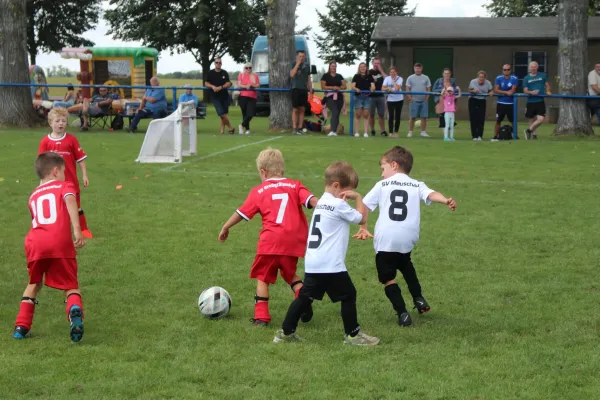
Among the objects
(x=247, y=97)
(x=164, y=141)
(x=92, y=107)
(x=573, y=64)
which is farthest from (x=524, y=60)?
(x=164, y=141)

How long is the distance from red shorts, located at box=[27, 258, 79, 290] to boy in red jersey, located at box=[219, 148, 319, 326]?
3.68ft

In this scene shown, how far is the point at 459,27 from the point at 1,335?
32971 millimetres

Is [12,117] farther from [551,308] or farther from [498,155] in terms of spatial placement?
[551,308]

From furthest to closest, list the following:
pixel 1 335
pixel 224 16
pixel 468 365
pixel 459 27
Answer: pixel 224 16 < pixel 459 27 < pixel 1 335 < pixel 468 365

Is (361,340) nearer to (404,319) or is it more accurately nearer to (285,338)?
(285,338)

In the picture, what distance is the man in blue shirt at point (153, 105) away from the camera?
79.6ft

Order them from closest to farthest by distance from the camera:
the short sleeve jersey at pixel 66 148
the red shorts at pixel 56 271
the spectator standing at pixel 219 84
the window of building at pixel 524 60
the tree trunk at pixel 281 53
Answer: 1. the red shorts at pixel 56 271
2. the short sleeve jersey at pixel 66 148
3. the spectator standing at pixel 219 84
4. the tree trunk at pixel 281 53
5. the window of building at pixel 524 60

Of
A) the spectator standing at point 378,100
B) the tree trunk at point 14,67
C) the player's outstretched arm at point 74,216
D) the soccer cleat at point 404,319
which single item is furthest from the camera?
the tree trunk at point 14,67

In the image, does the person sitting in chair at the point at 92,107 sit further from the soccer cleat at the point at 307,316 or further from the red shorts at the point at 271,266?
the soccer cleat at the point at 307,316

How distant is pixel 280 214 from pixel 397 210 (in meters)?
0.87

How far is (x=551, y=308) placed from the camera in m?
6.86

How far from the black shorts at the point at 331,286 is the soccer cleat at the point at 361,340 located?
26 centimetres

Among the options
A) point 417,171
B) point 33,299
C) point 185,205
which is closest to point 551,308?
point 33,299

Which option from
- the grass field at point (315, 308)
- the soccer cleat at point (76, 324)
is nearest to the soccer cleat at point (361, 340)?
the grass field at point (315, 308)
